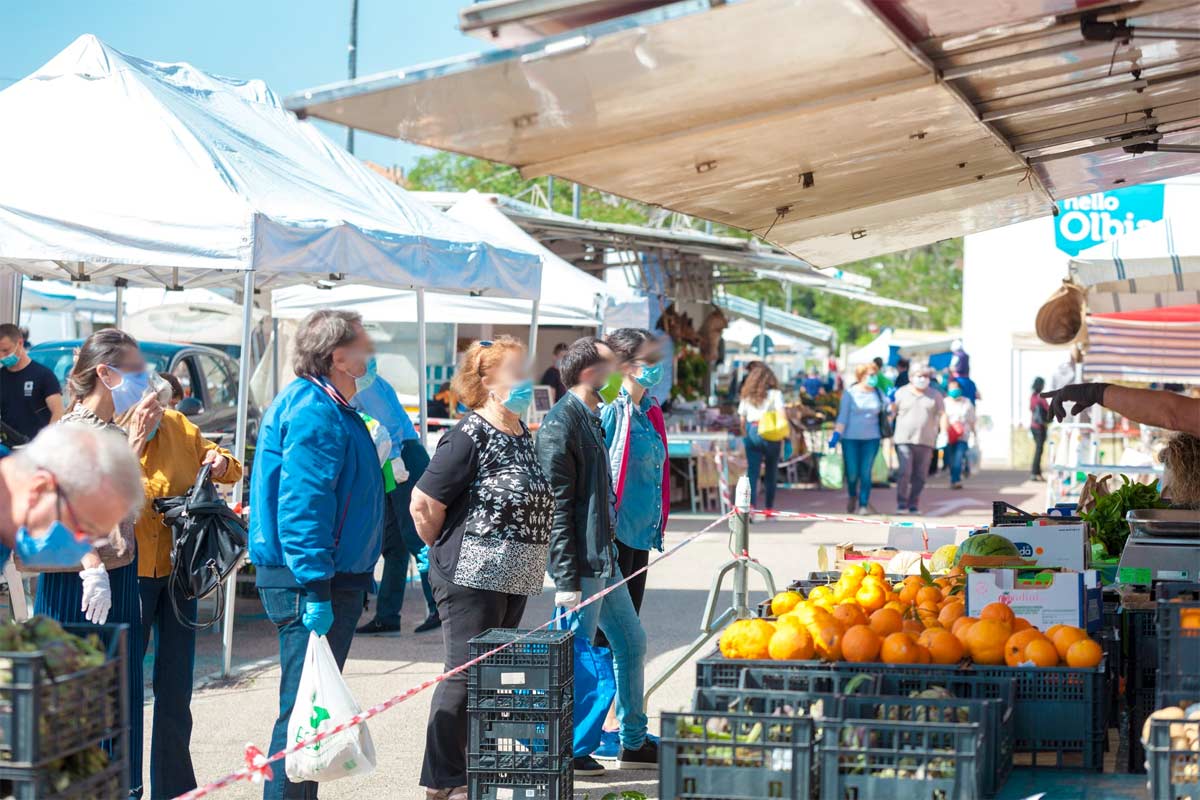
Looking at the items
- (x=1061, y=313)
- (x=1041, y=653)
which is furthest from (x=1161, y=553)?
(x=1061, y=313)

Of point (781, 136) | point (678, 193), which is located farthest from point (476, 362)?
point (781, 136)

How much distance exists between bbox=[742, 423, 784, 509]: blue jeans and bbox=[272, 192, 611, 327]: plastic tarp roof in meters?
2.78

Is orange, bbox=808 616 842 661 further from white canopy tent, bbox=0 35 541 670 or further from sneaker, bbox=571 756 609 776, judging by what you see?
white canopy tent, bbox=0 35 541 670

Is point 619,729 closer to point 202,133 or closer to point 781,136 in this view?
point 781,136

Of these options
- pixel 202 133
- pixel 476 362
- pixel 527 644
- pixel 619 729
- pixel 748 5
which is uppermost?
pixel 202 133

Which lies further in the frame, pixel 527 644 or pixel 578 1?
pixel 527 644

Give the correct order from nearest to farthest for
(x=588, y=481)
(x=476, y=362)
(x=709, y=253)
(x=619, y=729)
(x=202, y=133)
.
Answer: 1. (x=476, y=362)
2. (x=588, y=481)
3. (x=619, y=729)
4. (x=202, y=133)
5. (x=709, y=253)

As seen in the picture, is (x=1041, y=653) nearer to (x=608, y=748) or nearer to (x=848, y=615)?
(x=848, y=615)

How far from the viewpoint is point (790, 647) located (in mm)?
4141

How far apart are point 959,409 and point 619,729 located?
16.3m

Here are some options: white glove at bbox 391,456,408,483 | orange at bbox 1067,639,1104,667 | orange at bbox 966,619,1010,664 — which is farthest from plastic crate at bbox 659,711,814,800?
white glove at bbox 391,456,408,483

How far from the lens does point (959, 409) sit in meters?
22.0

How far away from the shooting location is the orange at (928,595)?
4.90m

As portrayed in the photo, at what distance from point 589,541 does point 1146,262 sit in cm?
520
